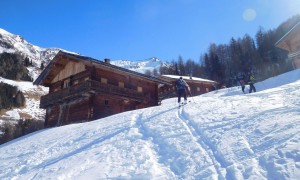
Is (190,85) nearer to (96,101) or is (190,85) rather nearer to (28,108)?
(96,101)

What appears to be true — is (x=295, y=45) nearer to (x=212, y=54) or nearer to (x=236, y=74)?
(x=236, y=74)

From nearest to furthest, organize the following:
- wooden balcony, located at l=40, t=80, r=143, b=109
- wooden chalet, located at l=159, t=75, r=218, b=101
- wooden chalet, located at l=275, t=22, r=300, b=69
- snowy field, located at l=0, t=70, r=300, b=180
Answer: snowy field, located at l=0, t=70, r=300, b=180 → wooden balcony, located at l=40, t=80, r=143, b=109 → wooden chalet, located at l=275, t=22, r=300, b=69 → wooden chalet, located at l=159, t=75, r=218, b=101

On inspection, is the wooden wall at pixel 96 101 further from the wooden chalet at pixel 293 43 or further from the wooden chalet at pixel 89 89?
the wooden chalet at pixel 293 43

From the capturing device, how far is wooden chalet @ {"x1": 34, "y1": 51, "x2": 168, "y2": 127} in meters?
24.5

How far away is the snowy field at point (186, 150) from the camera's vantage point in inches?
226

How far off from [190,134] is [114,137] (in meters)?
3.03

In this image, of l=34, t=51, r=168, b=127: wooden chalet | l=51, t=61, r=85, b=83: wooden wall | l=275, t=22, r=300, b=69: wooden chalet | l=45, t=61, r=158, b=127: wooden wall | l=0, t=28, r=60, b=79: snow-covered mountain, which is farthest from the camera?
l=0, t=28, r=60, b=79: snow-covered mountain

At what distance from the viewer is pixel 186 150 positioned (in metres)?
7.25

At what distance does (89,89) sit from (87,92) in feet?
1.93

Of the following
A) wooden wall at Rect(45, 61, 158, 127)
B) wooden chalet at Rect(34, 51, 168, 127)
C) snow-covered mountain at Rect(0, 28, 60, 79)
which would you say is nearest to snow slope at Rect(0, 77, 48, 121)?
wooden chalet at Rect(34, 51, 168, 127)

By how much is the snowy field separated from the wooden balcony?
1276cm

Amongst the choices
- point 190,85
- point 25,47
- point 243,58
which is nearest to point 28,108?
point 190,85

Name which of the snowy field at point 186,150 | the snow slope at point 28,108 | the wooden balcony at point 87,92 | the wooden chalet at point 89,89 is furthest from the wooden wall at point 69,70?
the snow slope at point 28,108

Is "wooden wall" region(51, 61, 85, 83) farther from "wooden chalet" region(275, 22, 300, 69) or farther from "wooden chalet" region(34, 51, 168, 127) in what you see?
"wooden chalet" region(275, 22, 300, 69)
